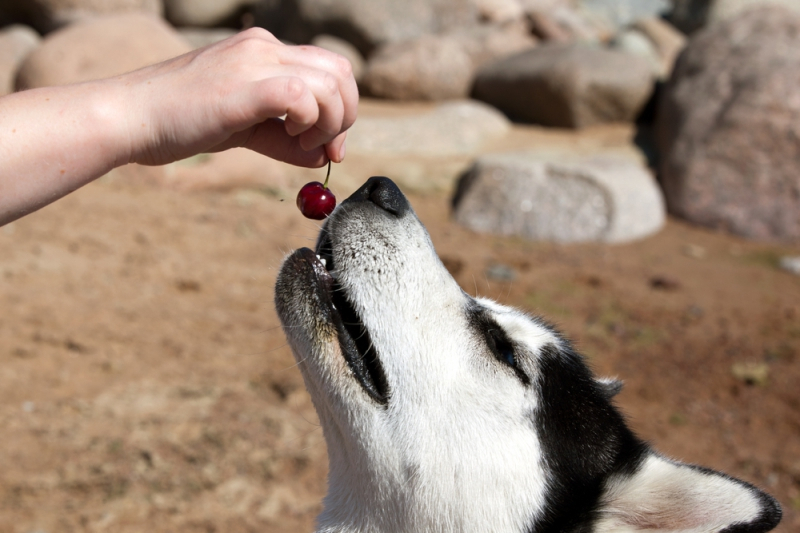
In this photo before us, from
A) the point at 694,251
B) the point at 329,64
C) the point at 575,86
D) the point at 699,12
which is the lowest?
the point at 694,251

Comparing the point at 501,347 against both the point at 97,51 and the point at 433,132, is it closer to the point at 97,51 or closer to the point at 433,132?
the point at 97,51

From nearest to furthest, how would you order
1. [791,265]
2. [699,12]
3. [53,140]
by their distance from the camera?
[53,140] → [791,265] → [699,12]

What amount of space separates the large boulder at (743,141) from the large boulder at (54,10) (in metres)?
8.90

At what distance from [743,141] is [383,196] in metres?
8.12

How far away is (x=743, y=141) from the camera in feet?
28.9

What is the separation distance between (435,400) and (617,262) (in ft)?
20.1

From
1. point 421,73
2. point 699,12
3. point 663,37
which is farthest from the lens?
Result: point 699,12

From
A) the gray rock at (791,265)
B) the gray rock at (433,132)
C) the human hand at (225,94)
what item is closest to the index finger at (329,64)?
the human hand at (225,94)

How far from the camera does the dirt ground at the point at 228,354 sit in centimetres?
368

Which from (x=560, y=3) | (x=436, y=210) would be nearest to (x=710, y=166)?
(x=436, y=210)

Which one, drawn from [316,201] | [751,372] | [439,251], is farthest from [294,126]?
[439,251]

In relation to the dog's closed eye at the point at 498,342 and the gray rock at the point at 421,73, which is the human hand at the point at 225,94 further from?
the gray rock at the point at 421,73

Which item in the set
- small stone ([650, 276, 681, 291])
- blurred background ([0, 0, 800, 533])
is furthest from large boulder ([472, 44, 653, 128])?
small stone ([650, 276, 681, 291])

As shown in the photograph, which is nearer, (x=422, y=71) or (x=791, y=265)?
(x=791, y=265)
